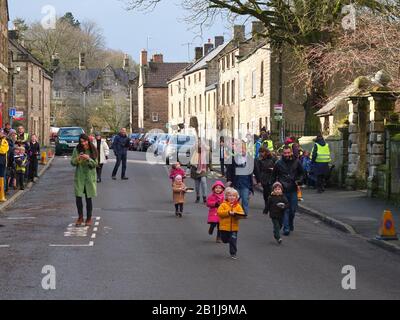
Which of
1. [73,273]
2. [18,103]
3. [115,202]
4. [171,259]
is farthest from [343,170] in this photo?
[18,103]

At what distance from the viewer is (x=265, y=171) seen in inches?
755

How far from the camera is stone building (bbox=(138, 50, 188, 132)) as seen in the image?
99.5m

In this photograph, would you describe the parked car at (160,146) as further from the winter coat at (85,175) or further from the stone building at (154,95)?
the stone building at (154,95)

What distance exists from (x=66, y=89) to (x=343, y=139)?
320 ft

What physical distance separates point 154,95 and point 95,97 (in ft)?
56.0

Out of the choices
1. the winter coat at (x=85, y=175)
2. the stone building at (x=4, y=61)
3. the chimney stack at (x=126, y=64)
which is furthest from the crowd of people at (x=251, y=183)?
the chimney stack at (x=126, y=64)

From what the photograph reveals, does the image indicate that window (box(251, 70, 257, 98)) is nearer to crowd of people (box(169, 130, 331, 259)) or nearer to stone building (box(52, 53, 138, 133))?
crowd of people (box(169, 130, 331, 259))

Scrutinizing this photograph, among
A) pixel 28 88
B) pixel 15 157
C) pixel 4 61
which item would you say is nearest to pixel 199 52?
pixel 28 88

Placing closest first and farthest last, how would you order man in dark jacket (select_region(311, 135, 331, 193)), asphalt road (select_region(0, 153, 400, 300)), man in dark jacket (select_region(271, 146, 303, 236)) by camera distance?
asphalt road (select_region(0, 153, 400, 300))
man in dark jacket (select_region(271, 146, 303, 236))
man in dark jacket (select_region(311, 135, 331, 193))

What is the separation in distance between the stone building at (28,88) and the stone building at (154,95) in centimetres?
2873

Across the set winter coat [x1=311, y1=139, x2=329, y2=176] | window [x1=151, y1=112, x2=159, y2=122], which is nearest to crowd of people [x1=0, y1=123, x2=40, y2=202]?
winter coat [x1=311, y1=139, x2=329, y2=176]

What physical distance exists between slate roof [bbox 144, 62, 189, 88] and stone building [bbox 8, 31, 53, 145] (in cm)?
3028
